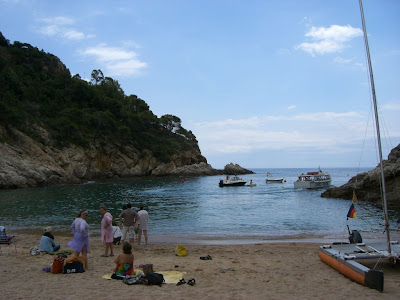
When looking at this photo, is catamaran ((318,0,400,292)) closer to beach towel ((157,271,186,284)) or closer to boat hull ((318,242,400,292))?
boat hull ((318,242,400,292))

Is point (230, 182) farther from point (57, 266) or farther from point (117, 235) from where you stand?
point (57, 266)

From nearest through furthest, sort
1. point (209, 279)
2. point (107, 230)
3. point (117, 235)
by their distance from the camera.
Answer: point (209, 279)
point (107, 230)
point (117, 235)

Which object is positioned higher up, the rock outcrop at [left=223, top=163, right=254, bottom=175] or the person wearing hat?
the rock outcrop at [left=223, top=163, right=254, bottom=175]

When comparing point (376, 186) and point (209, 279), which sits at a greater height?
point (376, 186)

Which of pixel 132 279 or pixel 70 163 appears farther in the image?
pixel 70 163

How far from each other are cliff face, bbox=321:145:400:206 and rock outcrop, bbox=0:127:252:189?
4263 cm

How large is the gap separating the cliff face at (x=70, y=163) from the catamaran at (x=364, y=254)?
48341 millimetres

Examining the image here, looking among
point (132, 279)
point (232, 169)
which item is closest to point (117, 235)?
point (132, 279)

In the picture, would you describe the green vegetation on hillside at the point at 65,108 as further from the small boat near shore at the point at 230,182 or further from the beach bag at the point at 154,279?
the beach bag at the point at 154,279

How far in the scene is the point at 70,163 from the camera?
65.5 m

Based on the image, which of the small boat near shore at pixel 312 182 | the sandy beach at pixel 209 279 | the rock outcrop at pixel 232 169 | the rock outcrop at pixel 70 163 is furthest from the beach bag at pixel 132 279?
the rock outcrop at pixel 232 169

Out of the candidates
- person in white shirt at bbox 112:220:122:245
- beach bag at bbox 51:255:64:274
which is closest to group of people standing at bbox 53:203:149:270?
person in white shirt at bbox 112:220:122:245

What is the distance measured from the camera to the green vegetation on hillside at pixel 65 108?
65875mm

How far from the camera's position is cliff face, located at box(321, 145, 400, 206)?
96.6 ft
